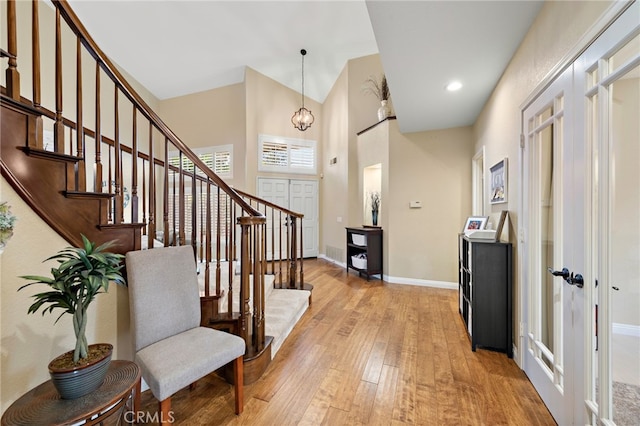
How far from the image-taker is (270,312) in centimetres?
259

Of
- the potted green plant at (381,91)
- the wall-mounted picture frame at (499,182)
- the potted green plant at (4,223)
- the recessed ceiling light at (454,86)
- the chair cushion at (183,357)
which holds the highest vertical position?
the potted green plant at (381,91)

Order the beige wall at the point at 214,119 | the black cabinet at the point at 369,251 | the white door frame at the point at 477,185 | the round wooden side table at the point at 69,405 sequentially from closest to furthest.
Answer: the round wooden side table at the point at 69,405 → the white door frame at the point at 477,185 → the black cabinet at the point at 369,251 → the beige wall at the point at 214,119

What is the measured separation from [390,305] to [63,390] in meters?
3.11

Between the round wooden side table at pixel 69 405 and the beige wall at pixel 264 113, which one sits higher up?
the beige wall at pixel 264 113

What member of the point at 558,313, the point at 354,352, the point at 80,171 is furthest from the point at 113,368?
the point at 558,313

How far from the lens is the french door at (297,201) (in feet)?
18.8

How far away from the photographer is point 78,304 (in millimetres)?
1020

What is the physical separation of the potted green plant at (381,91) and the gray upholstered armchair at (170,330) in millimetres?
4014

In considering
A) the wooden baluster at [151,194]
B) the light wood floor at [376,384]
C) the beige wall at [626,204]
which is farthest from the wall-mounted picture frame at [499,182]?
the wooden baluster at [151,194]

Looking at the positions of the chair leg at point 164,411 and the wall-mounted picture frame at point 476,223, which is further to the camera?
the wall-mounted picture frame at point 476,223

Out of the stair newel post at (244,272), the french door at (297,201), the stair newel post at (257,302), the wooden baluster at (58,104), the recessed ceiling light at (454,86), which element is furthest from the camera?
the french door at (297,201)

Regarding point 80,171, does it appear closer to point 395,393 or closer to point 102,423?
point 102,423

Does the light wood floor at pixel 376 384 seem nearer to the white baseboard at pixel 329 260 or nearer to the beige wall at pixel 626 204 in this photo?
the beige wall at pixel 626 204

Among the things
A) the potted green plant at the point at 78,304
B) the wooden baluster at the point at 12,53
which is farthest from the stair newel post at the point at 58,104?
the potted green plant at the point at 78,304
